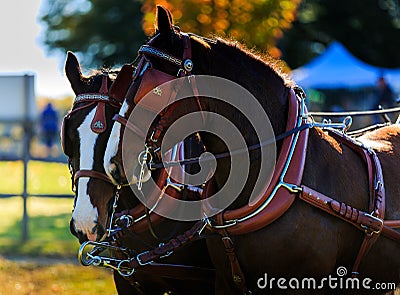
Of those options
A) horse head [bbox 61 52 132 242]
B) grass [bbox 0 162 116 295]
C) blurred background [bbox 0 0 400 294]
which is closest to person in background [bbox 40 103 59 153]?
blurred background [bbox 0 0 400 294]

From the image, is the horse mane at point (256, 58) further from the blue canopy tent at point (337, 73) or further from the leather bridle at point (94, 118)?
the blue canopy tent at point (337, 73)

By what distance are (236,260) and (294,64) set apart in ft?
71.4

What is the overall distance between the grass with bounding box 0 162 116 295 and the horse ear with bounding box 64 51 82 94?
10.5 feet

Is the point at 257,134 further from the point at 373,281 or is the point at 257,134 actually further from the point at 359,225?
the point at 373,281

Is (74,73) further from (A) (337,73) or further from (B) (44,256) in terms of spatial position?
(A) (337,73)

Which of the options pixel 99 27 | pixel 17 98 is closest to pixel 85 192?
pixel 17 98

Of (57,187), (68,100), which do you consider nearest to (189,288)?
(57,187)

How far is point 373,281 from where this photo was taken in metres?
4.32

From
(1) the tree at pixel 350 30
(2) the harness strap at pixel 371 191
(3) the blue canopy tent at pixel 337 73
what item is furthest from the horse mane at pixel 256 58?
(1) the tree at pixel 350 30

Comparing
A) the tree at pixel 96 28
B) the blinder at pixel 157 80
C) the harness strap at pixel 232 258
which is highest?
the blinder at pixel 157 80

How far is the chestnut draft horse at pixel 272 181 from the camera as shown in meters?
3.83

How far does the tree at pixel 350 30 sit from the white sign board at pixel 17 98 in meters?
14.3

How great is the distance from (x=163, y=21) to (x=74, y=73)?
1.20 meters

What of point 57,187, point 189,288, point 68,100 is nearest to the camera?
point 189,288
